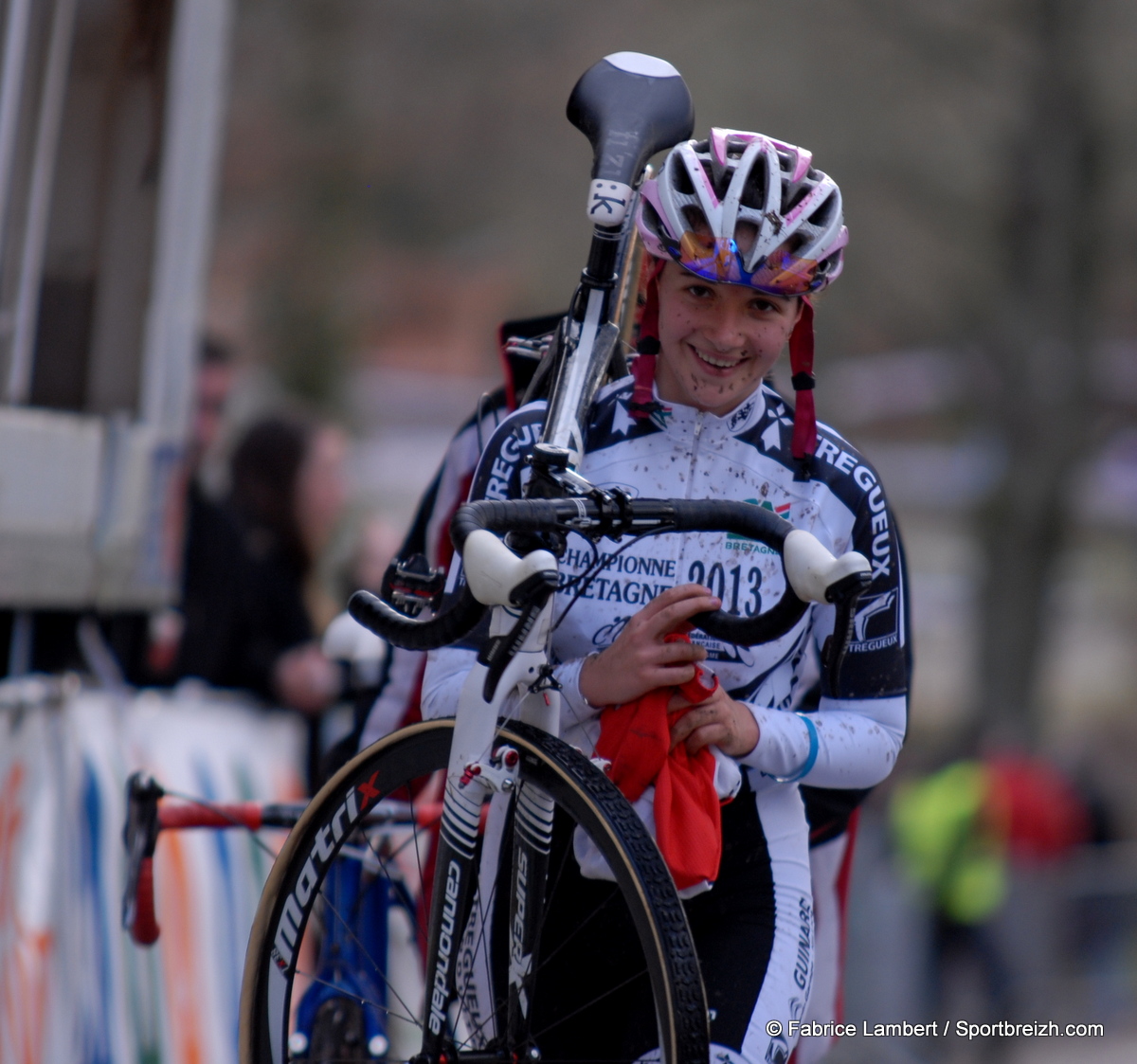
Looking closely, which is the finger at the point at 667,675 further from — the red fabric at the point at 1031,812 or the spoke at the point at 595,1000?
the red fabric at the point at 1031,812

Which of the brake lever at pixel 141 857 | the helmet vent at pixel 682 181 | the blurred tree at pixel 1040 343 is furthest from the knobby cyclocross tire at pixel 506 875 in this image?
the blurred tree at pixel 1040 343

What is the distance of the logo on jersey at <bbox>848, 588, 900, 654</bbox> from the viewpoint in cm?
302

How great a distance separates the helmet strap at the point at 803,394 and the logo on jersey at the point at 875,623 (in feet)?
0.86

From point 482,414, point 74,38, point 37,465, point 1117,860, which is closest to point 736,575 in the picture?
point 482,414

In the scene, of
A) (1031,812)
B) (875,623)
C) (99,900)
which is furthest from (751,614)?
(1031,812)

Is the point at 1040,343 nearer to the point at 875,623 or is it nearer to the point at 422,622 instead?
the point at 875,623

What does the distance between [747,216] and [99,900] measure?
277cm

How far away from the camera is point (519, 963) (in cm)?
279

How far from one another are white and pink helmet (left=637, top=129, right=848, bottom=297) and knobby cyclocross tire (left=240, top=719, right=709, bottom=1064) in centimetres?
90

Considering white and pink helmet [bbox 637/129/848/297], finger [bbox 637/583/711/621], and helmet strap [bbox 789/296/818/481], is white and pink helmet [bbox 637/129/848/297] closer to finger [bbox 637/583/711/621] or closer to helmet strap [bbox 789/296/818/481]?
helmet strap [bbox 789/296/818/481]

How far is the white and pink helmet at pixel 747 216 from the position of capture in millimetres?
2914

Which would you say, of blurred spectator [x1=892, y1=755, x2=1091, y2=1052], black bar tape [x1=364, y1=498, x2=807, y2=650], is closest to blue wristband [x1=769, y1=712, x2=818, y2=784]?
black bar tape [x1=364, y1=498, x2=807, y2=650]

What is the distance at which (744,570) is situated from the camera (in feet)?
9.87

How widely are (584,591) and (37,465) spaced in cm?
332
